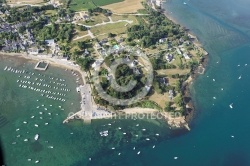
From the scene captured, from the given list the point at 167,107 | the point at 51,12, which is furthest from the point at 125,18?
the point at 167,107

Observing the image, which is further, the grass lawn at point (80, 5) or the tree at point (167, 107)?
the grass lawn at point (80, 5)

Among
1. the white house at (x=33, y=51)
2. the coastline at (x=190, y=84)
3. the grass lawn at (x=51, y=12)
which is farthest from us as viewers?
the grass lawn at (x=51, y=12)

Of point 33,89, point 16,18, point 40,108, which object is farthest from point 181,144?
point 16,18

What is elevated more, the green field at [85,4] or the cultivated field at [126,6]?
the green field at [85,4]

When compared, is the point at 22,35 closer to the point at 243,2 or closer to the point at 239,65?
the point at 239,65

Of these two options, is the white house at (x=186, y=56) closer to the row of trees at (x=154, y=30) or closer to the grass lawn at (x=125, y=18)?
the row of trees at (x=154, y=30)

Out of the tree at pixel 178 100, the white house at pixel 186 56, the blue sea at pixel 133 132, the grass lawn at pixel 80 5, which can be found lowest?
the blue sea at pixel 133 132

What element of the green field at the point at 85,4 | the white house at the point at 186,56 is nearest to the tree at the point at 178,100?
the white house at the point at 186,56
